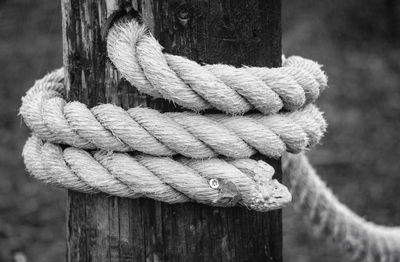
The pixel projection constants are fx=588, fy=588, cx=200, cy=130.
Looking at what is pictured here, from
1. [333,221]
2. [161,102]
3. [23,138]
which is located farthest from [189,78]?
[23,138]

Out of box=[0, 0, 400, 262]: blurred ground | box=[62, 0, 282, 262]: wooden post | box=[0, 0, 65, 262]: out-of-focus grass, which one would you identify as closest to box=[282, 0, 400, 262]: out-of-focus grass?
box=[0, 0, 400, 262]: blurred ground

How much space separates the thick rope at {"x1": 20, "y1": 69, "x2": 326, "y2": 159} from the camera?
38.9 inches

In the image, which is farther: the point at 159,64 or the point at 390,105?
the point at 390,105

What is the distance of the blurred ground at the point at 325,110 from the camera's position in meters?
3.31

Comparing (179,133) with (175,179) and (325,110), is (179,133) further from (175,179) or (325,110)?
(325,110)

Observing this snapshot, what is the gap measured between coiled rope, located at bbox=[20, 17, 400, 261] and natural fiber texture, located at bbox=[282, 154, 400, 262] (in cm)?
39

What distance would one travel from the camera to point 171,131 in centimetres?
98

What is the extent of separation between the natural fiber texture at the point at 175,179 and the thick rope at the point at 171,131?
2 centimetres

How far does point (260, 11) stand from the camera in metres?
1.06

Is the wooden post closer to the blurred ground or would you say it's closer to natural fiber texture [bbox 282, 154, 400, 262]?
natural fiber texture [bbox 282, 154, 400, 262]

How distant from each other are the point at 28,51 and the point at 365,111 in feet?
10.2

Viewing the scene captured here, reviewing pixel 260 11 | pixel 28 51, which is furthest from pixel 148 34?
pixel 28 51

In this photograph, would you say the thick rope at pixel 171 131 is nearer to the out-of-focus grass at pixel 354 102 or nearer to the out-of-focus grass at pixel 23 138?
the out-of-focus grass at pixel 23 138

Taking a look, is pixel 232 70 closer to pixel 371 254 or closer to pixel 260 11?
pixel 260 11
